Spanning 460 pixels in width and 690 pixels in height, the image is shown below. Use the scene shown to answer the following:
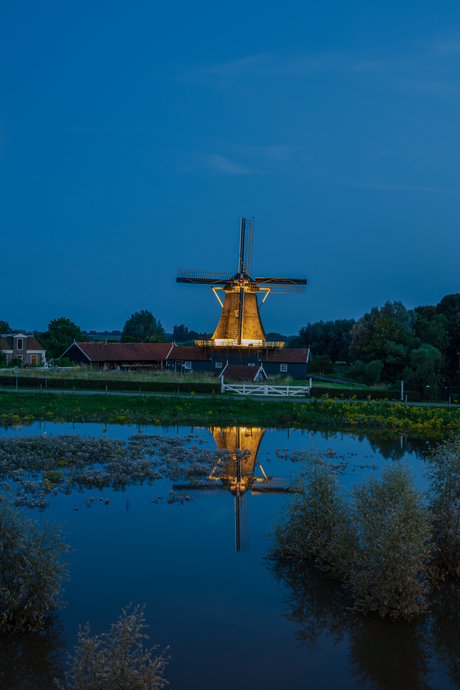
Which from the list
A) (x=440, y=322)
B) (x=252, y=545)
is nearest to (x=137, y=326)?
(x=440, y=322)

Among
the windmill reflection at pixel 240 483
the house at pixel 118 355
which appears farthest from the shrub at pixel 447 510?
the house at pixel 118 355

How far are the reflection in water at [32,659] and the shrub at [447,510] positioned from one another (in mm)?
6751

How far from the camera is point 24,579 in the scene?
7652mm

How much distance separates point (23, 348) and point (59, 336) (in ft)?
29.5

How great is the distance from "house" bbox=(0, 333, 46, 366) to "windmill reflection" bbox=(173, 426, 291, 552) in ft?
143

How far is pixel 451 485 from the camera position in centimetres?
1020

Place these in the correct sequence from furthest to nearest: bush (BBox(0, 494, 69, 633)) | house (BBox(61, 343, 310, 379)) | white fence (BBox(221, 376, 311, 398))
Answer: house (BBox(61, 343, 310, 379)) < white fence (BBox(221, 376, 311, 398)) < bush (BBox(0, 494, 69, 633))

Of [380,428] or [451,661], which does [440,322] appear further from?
[451,661]

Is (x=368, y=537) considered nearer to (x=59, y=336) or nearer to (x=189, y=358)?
(x=189, y=358)

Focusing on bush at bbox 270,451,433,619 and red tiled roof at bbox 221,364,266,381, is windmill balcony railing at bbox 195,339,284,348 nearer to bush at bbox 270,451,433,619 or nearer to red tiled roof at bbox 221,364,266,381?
red tiled roof at bbox 221,364,266,381

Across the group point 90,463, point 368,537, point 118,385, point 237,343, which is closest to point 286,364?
point 237,343

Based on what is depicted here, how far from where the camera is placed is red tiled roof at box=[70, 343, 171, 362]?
51.3m

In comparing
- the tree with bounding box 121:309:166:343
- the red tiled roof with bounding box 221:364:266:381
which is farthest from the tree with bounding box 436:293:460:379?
the tree with bounding box 121:309:166:343

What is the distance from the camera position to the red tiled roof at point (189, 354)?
47.5 metres
